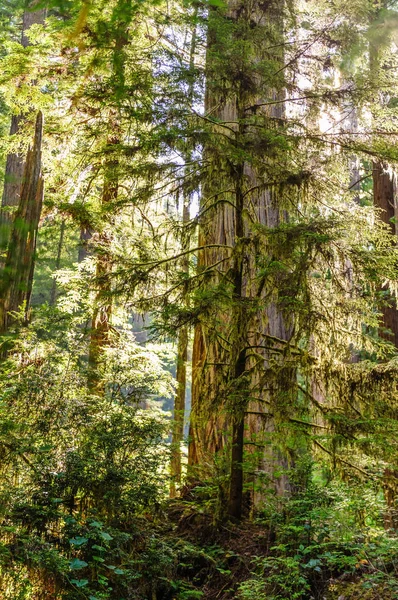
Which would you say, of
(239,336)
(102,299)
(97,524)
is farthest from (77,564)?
(102,299)

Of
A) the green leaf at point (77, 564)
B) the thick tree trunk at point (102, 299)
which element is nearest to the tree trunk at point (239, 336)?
the thick tree trunk at point (102, 299)

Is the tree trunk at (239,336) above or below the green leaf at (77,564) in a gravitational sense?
above

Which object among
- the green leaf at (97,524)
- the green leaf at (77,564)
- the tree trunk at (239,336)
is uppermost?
the tree trunk at (239,336)

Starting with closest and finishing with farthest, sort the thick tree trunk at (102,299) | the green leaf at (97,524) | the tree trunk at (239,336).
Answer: the green leaf at (97,524) → the tree trunk at (239,336) → the thick tree trunk at (102,299)

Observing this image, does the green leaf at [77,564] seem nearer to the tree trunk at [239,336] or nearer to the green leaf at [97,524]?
A: the green leaf at [97,524]

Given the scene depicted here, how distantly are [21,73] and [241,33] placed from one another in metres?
3.10

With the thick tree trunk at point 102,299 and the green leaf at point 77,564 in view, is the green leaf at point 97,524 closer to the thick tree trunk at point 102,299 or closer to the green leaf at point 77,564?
the green leaf at point 77,564

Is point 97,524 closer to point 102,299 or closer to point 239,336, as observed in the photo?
point 239,336

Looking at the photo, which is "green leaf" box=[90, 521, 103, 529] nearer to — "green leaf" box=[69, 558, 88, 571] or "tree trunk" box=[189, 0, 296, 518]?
"green leaf" box=[69, 558, 88, 571]

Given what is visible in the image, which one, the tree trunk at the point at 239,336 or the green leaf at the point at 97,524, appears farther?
the tree trunk at the point at 239,336

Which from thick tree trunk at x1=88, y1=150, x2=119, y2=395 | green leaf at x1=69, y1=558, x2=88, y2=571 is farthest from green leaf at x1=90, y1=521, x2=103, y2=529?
thick tree trunk at x1=88, y1=150, x2=119, y2=395

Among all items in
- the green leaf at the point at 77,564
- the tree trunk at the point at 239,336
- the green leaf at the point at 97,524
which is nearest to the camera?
the green leaf at the point at 77,564

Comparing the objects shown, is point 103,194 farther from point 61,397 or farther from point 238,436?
point 238,436

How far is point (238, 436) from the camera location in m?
4.96
